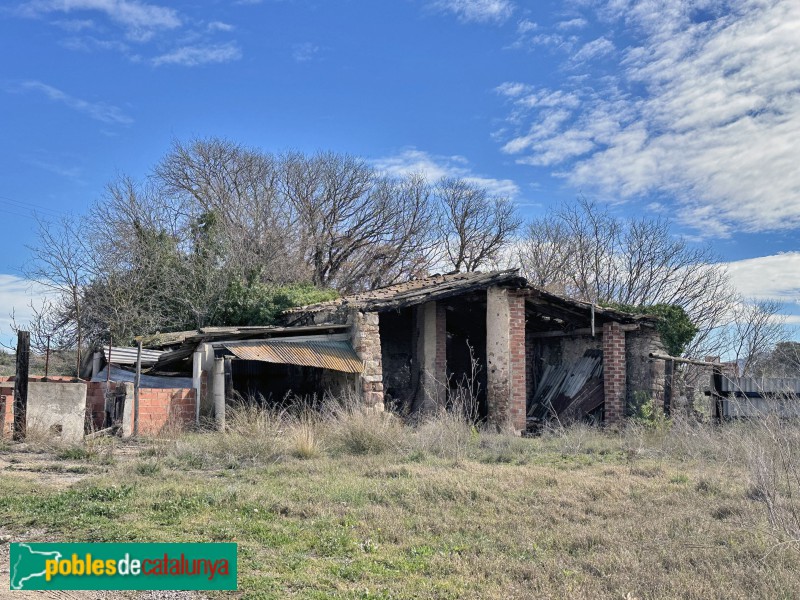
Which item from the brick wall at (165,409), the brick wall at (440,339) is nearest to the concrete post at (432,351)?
the brick wall at (440,339)

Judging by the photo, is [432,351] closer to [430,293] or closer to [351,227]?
[430,293]

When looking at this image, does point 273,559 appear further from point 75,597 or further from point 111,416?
point 111,416

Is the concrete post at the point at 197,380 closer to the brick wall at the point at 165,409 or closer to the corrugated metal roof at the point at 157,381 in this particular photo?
the brick wall at the point at 165,409

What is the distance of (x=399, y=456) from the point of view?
10320 millimetres

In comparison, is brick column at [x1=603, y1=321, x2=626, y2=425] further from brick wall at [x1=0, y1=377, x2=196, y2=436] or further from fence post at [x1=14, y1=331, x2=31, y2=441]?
fence post at [x1=14, y1=331, x2=31, y2=441]

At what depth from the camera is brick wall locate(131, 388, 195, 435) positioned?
1362 centimetres

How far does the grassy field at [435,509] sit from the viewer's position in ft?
16.2

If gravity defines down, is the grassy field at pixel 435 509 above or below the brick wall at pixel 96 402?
below

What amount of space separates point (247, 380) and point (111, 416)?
451 cm

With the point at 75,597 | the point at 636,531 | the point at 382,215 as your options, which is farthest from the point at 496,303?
the point at 382,215

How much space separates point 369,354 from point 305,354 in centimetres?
140

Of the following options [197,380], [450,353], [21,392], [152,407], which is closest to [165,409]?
[152,407]
